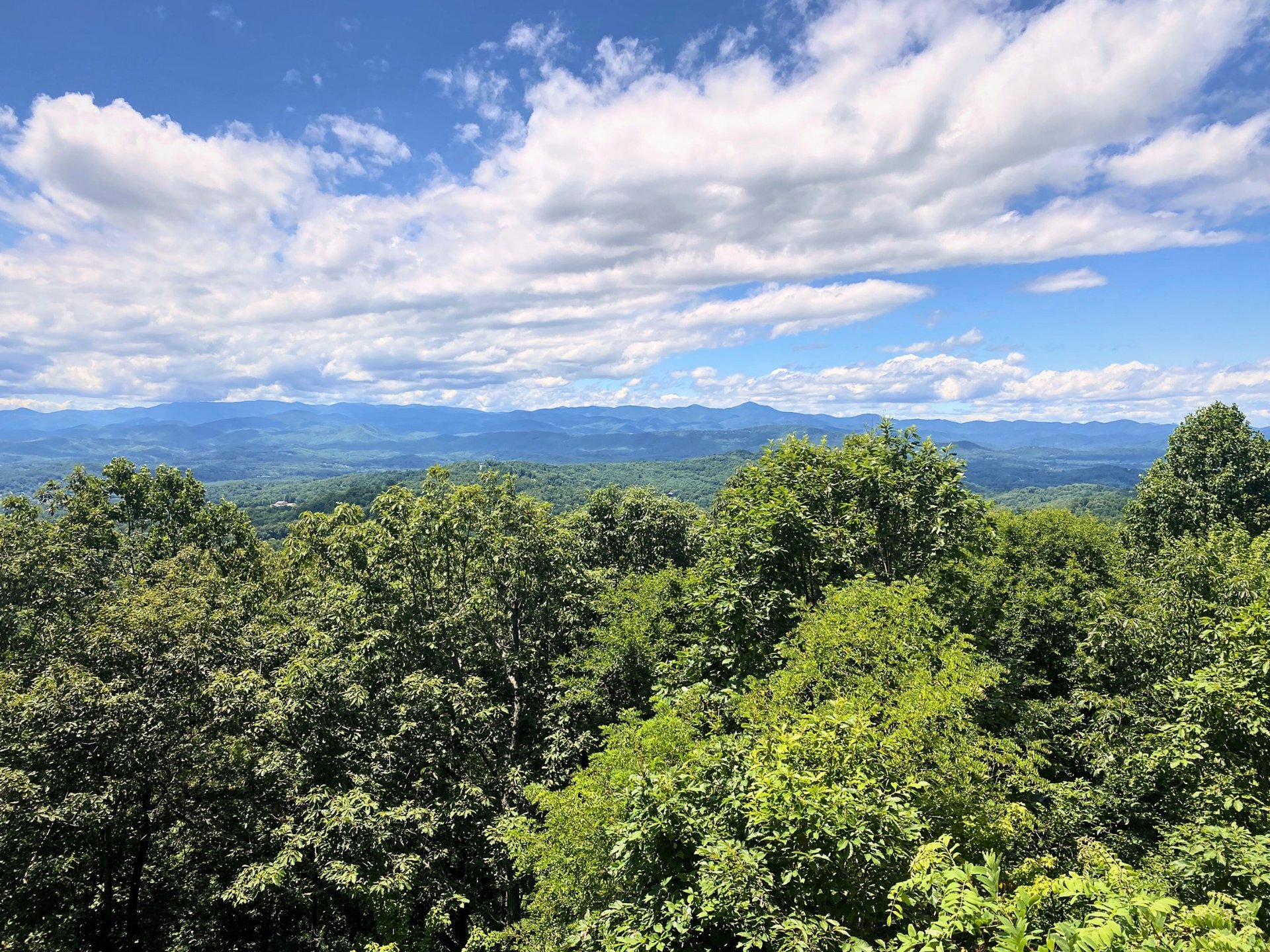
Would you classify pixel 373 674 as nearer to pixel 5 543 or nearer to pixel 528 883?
pixel 528 883

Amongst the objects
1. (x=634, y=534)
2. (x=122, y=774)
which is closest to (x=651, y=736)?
(x=122, y=774)

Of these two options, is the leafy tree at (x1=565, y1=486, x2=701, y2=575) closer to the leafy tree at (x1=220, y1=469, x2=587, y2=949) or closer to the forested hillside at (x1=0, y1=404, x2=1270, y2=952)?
the forested hillside at (x1=0, y1=404, x2=1270, y2=952)

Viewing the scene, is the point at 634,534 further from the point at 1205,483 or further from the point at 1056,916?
the point at 1205,483

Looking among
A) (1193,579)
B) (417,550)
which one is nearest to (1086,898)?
(1193,579)

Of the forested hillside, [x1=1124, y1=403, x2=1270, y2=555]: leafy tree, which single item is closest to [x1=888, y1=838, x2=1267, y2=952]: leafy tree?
the forested hillside

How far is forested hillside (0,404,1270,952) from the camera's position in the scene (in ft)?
25.7

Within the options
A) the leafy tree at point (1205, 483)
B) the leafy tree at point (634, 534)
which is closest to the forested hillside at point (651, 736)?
the leafy tree at point (634, 534)

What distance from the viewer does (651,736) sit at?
1244 cm

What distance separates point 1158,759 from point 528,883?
18.7 m

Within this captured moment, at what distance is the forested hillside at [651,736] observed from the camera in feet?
25.7

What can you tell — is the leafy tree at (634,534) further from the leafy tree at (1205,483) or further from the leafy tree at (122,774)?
the leafy tree at (1205,483)

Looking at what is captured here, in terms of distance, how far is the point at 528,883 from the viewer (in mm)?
20109

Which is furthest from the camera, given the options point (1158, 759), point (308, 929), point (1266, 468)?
point (1266, 468)

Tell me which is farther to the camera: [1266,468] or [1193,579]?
[1266,468]
